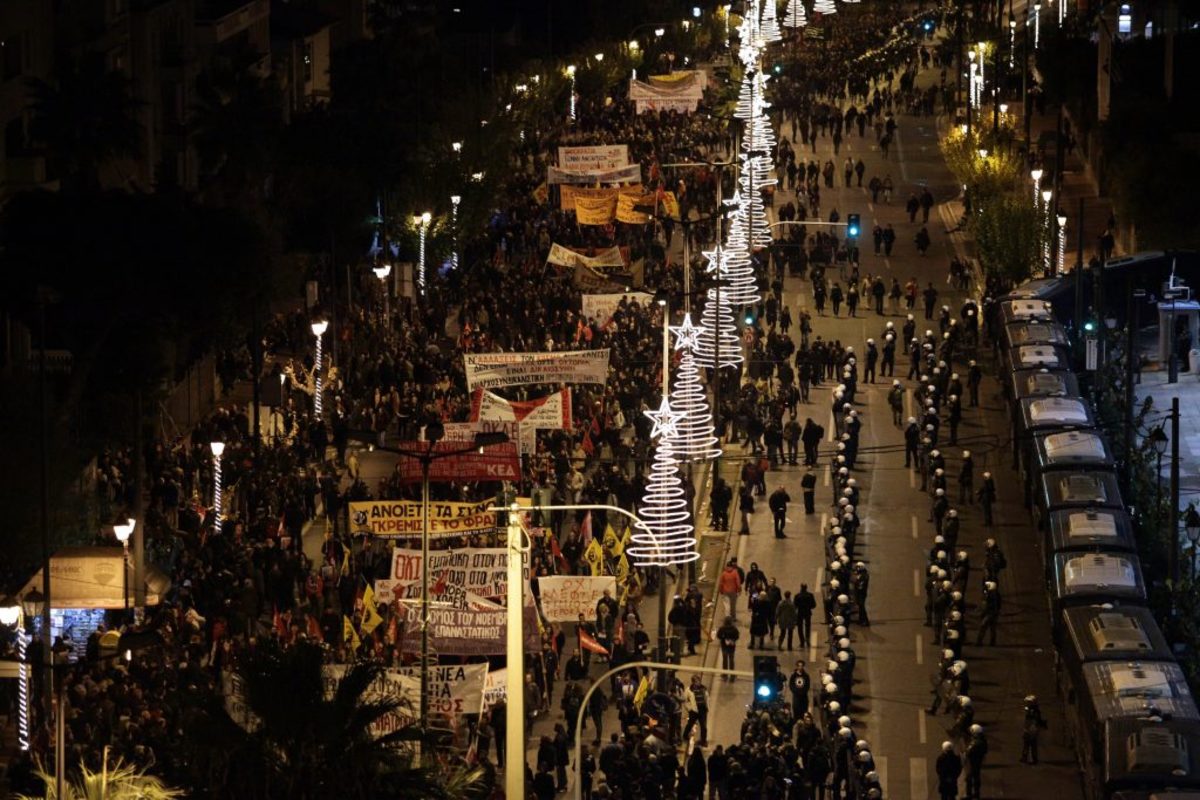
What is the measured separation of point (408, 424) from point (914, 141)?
199 ft

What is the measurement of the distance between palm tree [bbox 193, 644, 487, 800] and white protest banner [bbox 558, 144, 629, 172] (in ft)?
203

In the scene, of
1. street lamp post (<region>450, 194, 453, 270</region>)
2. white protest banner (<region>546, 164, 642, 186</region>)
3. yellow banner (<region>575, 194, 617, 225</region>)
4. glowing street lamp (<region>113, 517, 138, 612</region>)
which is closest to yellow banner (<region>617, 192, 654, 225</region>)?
yellow banner (<region>575, 194, 617, 225</region>)

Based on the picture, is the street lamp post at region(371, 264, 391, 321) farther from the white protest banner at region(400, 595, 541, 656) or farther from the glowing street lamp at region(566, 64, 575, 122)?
the glowing street lamp at region(566, 64, 575, 122)

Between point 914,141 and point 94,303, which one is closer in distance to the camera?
point 94,303

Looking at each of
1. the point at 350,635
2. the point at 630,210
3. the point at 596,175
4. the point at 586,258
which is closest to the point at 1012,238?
the point at 630,210

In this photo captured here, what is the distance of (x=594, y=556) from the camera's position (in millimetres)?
54125

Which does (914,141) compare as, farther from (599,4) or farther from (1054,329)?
(1054,329)

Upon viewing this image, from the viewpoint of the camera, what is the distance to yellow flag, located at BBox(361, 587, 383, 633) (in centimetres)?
4869

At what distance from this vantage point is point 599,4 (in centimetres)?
15000

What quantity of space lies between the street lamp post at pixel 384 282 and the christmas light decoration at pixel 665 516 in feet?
66.3

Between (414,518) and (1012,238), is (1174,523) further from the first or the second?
(1012,238)

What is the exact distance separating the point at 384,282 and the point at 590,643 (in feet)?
107

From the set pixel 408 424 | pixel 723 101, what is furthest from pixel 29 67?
pixel 723 101

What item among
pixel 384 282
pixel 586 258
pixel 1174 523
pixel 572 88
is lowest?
pixel 1174 523
